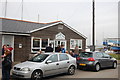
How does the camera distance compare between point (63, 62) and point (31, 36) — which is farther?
point (31, 36)

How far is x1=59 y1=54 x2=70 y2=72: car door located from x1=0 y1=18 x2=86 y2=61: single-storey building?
6.50 m

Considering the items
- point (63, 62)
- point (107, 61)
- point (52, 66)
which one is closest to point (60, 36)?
point (107, 61)

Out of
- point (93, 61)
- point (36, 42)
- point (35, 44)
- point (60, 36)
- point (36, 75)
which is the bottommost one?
point (36, 75)

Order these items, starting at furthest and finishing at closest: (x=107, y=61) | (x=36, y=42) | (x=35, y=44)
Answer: (x=36, y=42)
(x=35, y=44)
(x=107, y=61)

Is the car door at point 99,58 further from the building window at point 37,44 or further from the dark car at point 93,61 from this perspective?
the building window at point 37,44

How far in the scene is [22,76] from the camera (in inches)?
297

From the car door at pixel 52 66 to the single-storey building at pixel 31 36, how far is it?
21.6 ft

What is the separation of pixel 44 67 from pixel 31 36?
785 centimetres

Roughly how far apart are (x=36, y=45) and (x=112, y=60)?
7785mm

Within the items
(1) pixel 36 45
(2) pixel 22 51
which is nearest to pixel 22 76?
(2) pixel 22 51

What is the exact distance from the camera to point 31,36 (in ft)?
50.7

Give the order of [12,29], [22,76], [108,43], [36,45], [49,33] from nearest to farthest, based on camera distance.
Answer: [22,76] → [12,29] → [36,45] → [49,33] → [108,43]

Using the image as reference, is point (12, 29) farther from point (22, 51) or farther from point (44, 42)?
point (44, 42)

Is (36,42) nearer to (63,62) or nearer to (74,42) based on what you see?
(74,42)
